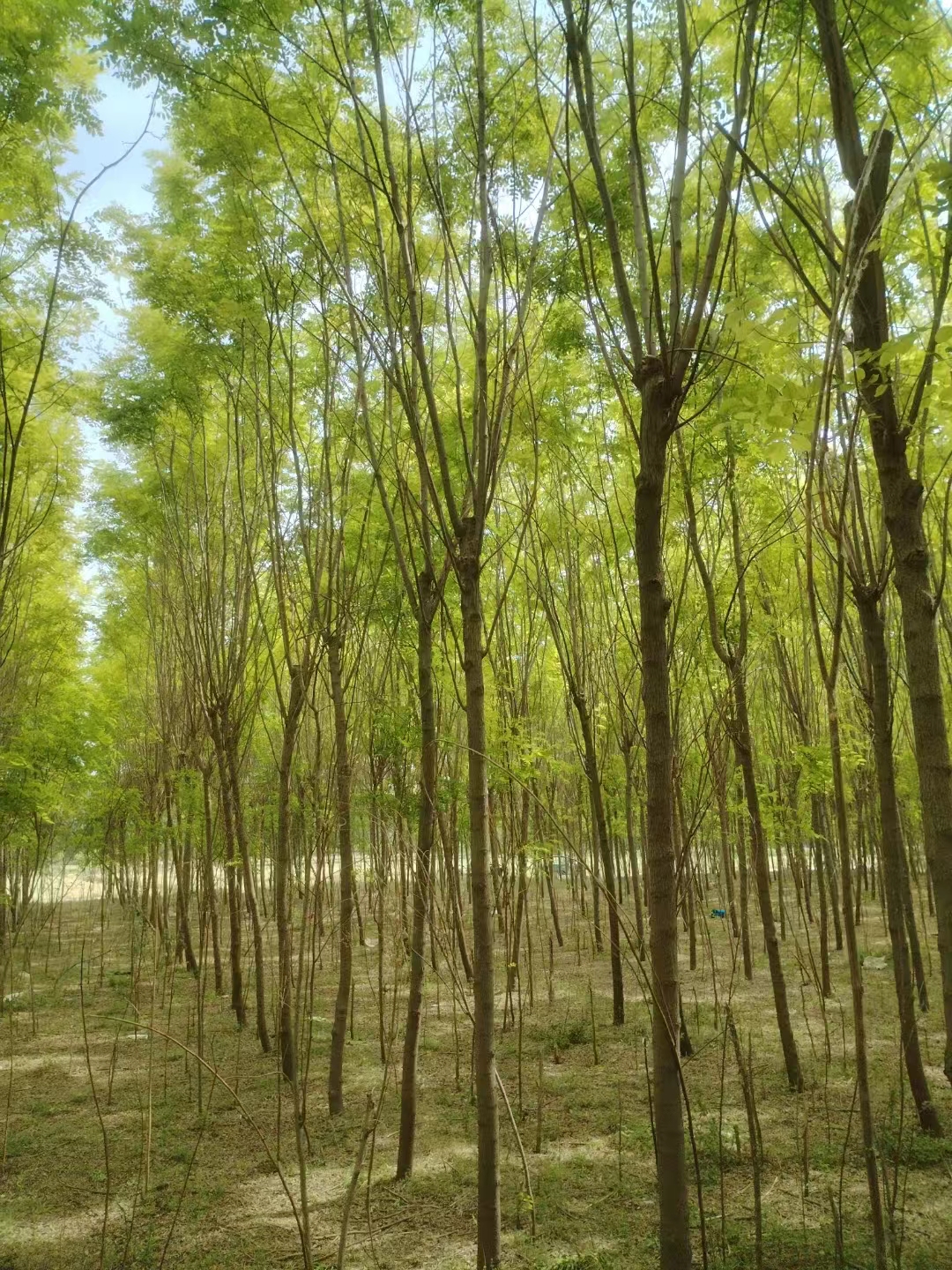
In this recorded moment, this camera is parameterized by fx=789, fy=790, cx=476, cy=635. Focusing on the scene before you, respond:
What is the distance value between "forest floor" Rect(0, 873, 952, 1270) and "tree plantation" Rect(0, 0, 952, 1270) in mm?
38

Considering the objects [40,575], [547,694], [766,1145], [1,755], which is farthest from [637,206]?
[547,694]

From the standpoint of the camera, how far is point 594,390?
6062mm

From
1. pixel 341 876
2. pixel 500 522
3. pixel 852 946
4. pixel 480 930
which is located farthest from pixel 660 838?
pixel 500 522

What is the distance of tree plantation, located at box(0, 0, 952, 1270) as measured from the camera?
2.26 metres

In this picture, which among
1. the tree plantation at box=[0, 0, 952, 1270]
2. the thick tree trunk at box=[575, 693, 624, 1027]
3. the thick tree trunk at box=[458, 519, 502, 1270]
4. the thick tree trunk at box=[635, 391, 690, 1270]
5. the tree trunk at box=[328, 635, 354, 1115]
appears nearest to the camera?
the thick tree trunk at box=[635, 391, 690, 1270]

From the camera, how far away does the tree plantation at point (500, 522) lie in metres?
2.26

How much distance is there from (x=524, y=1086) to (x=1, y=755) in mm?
5890

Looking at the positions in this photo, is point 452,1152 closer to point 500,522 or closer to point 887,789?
point 887,789

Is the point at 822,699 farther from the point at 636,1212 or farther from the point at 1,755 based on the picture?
the point at 1,755

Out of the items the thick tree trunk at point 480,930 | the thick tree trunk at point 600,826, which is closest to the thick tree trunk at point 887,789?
the thick tree trunk at point 480,930

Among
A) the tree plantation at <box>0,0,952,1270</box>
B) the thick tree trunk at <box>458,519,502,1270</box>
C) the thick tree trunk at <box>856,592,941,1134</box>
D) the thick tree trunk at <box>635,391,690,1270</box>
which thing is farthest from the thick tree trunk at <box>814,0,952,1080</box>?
the thick tree trunk at <box>458,519,502,1270</box>

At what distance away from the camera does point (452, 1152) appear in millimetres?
4598

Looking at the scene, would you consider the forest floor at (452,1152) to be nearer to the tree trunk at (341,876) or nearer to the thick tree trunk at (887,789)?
the tree trunk at (341,876)

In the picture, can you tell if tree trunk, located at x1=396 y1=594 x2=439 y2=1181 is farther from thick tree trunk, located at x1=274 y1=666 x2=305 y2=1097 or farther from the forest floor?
thick tree trunk, located at x1=274 y1=666 x2=305 y2=1097
